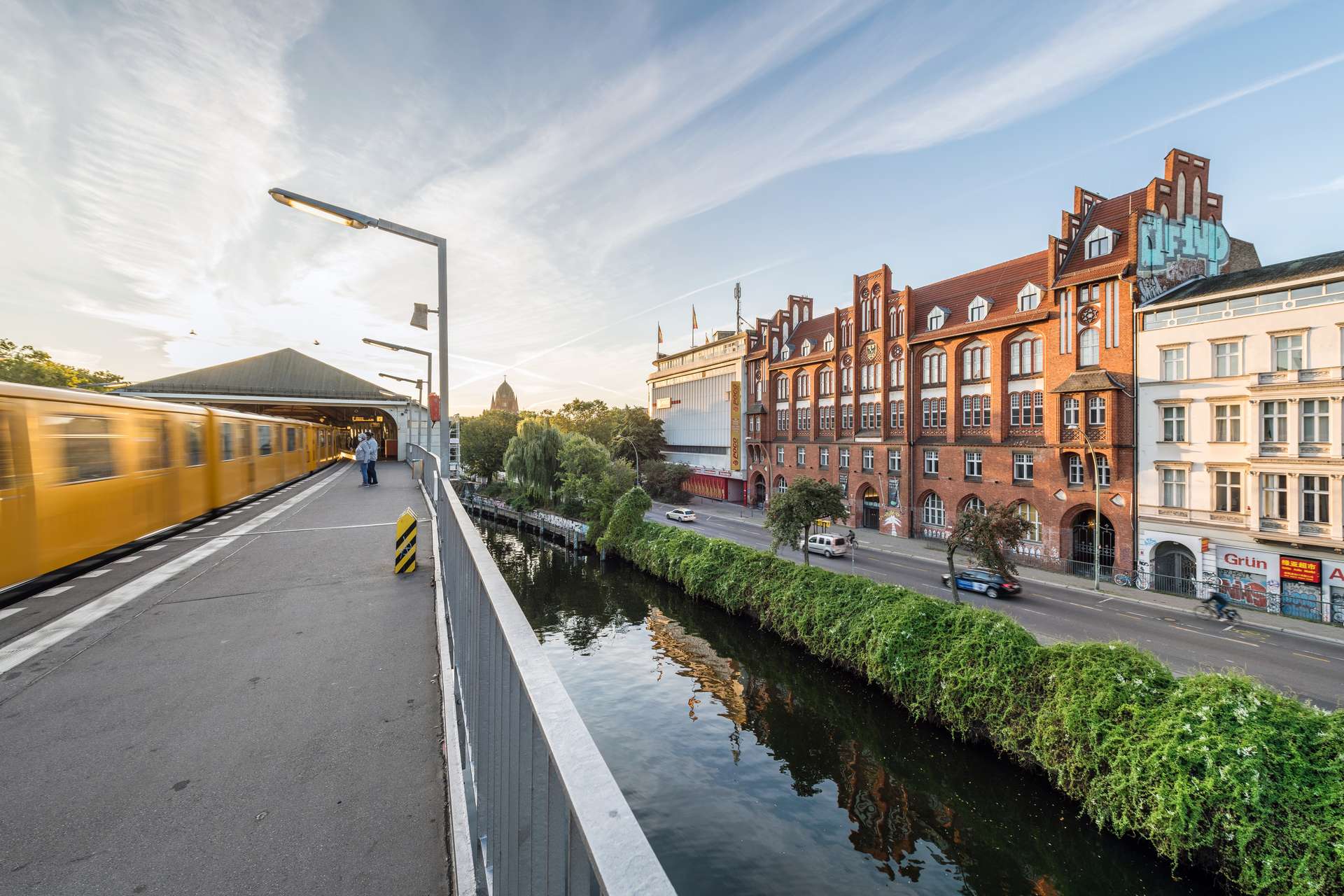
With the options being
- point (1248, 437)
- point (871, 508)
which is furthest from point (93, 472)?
point (871, 508)

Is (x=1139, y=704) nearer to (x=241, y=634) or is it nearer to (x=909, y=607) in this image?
(x=909, y=607)

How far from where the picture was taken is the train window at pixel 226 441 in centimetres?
1434

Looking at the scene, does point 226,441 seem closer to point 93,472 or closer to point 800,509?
point 93,472

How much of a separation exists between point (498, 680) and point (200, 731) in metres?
3.19

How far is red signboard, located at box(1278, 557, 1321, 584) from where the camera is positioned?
21266 mm

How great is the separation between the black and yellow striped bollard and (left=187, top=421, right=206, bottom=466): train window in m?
7.77

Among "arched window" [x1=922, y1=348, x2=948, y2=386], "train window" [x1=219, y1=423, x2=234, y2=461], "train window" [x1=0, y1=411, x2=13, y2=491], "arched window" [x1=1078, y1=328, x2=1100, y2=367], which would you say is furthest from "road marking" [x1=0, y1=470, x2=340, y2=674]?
"arched window" [x1=922, y1=348, x2=948, y2=386]

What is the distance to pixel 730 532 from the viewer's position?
4072cm

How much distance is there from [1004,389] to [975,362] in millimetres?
2715

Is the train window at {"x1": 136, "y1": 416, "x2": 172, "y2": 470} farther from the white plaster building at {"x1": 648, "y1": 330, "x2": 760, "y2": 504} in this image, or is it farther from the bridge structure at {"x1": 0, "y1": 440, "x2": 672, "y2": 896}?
the white plaster building at {"x1": 648, "y1": 330, "x2": 760, "y2": 504}

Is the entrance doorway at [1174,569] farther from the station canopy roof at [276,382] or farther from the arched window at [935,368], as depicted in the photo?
the station canopy roof at [276,382]

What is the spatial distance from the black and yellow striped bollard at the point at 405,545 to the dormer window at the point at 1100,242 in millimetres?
34796

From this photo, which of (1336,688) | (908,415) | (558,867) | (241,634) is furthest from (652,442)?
(558,867)

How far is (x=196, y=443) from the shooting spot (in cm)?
1266
